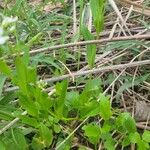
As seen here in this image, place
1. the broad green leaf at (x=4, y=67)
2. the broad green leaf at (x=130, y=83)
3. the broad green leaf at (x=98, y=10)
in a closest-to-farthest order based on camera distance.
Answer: the broad green leaf at (x=4, y=67) → the broad green leaf at (x=98, y=10) → the broad green leaf at (x=130, y=83)

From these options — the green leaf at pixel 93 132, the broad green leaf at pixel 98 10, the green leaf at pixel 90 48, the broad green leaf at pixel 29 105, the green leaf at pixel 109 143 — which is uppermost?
the broad green leaf at pixel 98 10

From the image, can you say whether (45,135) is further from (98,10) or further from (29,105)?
(98,10)

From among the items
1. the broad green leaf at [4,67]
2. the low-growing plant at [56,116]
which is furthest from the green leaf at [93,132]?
the broad green leaf at [4,67]

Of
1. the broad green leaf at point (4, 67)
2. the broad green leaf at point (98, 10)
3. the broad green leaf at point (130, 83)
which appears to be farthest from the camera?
the broad green leaf at point (130, 83)

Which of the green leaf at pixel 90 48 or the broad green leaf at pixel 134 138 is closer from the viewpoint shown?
the broad green leaf at pixel 134 138

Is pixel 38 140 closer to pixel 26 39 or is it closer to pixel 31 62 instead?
pixel 31 62

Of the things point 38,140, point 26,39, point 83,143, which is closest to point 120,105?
point 83,143

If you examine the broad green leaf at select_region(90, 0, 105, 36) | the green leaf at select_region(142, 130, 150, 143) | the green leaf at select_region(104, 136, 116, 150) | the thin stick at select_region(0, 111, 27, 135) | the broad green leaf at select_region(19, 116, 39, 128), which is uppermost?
the broad green leaf at select_region(90, 0, 105, 36)

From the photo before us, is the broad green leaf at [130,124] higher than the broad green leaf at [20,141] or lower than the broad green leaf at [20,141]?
higher

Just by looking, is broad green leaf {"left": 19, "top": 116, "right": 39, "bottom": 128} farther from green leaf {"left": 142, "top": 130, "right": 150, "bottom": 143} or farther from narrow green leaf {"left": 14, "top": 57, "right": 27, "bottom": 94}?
green leaf {"left": 142, "top": 130, "right": 150, "bottom": 143}

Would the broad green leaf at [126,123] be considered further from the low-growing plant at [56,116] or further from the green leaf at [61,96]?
the green leaf at [61,96]

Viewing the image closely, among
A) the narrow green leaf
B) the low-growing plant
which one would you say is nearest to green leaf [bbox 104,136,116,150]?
the low-growing plant
